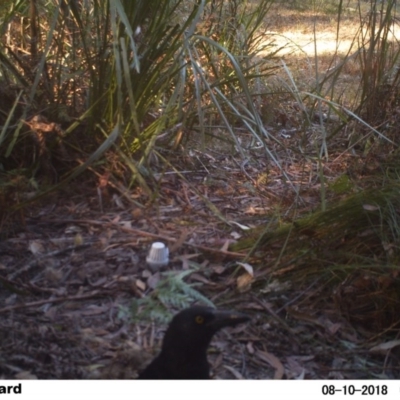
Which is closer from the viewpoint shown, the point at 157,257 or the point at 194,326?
the point at 194,326

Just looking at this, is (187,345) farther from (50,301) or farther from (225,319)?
(50,301)

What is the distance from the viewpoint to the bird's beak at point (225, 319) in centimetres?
117

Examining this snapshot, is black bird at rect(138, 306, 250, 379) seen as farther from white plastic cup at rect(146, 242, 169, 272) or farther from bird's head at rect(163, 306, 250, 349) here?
white plastic cup at rect(146, 242, 169, 272)

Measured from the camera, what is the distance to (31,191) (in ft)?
5.46

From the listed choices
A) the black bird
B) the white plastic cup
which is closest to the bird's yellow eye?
the black bird

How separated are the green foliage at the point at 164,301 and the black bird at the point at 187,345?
30 mm

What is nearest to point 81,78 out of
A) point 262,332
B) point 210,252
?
point 210,252

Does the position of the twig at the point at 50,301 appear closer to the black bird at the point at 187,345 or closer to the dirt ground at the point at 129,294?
the dirt ground at the point at 129,294

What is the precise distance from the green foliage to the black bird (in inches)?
1.2

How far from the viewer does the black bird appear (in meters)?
1.10

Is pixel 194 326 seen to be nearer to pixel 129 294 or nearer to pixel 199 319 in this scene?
pixel 199 319

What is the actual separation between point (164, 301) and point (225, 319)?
11 centimetres

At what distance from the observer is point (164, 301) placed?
1.21m

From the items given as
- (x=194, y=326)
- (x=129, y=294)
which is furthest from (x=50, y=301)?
(x=194, y=326)
